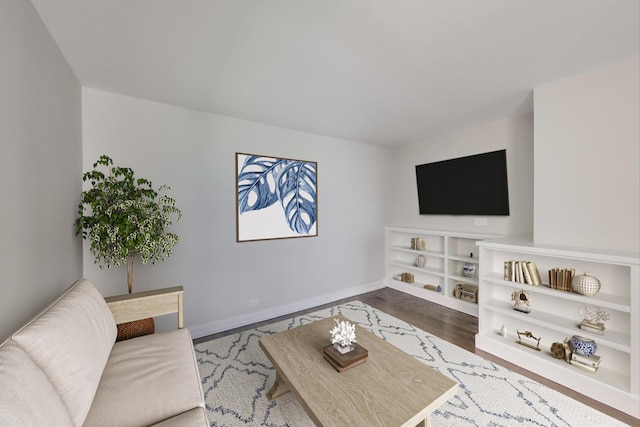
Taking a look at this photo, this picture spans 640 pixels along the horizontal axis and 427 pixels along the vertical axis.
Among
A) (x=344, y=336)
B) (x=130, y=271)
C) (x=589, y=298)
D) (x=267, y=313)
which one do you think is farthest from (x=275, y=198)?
(x=589, y=298)

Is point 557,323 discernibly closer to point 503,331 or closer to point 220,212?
point 503,331

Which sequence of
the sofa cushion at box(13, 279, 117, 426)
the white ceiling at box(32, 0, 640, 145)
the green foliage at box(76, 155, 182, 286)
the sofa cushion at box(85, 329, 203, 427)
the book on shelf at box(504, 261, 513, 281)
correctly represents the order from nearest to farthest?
the sofa cushion at box(13, 279, 117, 426), the sofa cushion at box(85, 329, 203, 427), the white ceiling at box(32, 0, 640, 145), the green foliage at box(76, 155, 182, 286), the book on shelf at box(504, 261, 513, 281)

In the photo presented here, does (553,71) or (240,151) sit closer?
(553,71)

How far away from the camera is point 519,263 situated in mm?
2430

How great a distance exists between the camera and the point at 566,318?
2277 mm

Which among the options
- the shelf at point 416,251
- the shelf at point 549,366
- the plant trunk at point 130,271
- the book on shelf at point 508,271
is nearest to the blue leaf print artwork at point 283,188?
the plant trunk at point 130,271

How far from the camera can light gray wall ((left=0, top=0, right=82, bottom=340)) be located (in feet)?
3.69

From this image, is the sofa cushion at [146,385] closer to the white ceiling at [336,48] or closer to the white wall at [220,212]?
the white wall at [220,212]

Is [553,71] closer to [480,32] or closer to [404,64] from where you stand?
Result: [480,32]

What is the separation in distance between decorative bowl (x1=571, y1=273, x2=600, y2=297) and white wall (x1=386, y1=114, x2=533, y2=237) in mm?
998

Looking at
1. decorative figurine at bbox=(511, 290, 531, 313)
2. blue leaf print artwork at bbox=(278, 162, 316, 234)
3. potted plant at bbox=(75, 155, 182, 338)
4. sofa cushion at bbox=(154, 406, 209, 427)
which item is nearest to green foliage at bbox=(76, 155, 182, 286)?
potted plant at bbox=(75, 155, 182, 338)

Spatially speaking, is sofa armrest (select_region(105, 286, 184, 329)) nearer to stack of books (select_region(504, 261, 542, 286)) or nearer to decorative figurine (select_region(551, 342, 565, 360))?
stack of books (select_region(504, 261, 542, 286))

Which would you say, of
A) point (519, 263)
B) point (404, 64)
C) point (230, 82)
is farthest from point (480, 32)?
point (519, 263)

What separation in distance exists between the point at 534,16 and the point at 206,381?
131 inches
